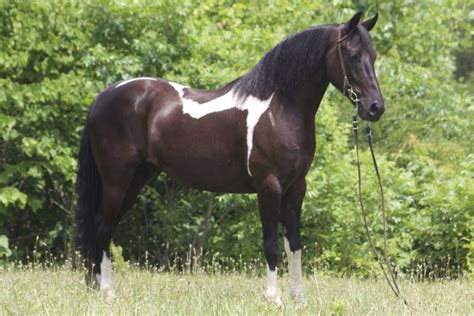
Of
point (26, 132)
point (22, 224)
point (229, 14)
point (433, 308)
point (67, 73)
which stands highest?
point (229, 14)

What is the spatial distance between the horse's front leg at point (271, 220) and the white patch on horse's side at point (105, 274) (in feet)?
4.99

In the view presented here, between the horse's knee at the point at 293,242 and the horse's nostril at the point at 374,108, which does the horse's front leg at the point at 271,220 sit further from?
the horse's nostril at the point at 374,108

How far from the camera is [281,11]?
11.9m

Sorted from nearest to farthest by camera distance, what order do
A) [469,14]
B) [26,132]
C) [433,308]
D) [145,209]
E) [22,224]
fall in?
1. [433,308]
2. [26,132]
3. [145,209]
4. [22,224]
5. [469,14]

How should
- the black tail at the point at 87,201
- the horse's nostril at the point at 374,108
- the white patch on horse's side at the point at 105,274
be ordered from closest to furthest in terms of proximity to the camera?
the horse's nostril at the point at 374,108
the white patch on horse's side at the point at 105,274
the black tail at the point at 87,201

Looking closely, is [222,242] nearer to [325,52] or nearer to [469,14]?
[325,52]

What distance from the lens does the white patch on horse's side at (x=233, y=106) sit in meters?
6.12

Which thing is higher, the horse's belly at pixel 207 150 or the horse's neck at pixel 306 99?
the horse's neck at pixel 306 99

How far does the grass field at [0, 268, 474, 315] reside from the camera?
536 centimetres

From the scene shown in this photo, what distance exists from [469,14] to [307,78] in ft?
36.5

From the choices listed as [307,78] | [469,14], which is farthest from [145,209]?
[469,14]

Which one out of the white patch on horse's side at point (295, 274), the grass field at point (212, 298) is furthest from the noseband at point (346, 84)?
the grass field at point (212, 298)

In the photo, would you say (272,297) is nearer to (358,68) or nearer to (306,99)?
(306,99)

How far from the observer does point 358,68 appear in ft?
19.1
